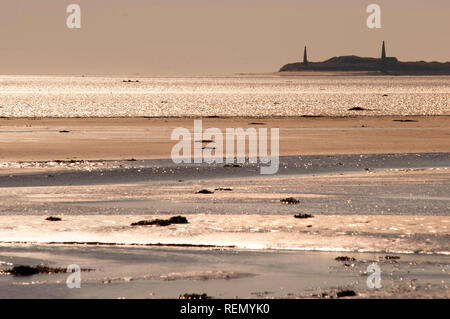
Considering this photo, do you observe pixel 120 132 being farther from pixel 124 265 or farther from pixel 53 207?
pixel 124 265

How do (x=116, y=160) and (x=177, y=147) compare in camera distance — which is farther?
(x=177, y=147)

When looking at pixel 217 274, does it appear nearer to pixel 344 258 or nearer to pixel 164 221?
pixel 344 258

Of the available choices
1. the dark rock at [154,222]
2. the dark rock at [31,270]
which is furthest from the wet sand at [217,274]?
the dark rock at [154,222]

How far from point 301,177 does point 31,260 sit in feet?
71.1

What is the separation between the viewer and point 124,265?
20.2m

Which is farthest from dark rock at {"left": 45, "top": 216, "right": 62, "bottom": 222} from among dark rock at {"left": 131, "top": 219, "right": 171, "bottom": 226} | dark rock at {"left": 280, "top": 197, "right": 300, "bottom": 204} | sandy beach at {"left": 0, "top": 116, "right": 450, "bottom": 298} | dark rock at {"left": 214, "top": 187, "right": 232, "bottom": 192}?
dark rock at {"left": 214, "top": 187, "right": 232, "bottom": 192}

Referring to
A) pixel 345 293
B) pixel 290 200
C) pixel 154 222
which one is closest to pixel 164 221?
pixel 154 222

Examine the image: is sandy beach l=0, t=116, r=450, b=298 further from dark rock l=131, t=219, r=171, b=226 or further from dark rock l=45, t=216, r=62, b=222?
dark rock l=45, t=216, r=62, b=222

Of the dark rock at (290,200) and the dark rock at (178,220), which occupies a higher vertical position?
the dark rock at (178,220)

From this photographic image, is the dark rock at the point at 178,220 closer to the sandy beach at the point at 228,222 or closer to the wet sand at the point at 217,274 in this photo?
the sandy beach at the point at 228,222

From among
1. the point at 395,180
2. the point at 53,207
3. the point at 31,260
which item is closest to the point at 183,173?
the point at 395,180
